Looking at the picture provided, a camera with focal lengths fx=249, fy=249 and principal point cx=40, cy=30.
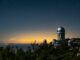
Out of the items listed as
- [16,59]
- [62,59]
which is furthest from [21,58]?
[62,59]

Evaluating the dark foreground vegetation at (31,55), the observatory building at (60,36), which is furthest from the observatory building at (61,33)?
the dark foreground vegetation at (31,55)

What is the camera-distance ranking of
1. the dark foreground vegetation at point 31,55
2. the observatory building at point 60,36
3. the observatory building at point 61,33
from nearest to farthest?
1. the dark foreground vegetation at point 31,55
2. the observatory building at point 60,36
3. the observatory building at point 61,33

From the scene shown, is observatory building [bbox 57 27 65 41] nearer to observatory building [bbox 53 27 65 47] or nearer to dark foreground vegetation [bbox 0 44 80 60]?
observatory building [bbox 53 27 65 47]

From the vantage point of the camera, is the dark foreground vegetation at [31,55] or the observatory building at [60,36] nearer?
the dark foreground vegetation at [31,55]

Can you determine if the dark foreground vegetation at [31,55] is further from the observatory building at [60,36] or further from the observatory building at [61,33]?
the observatory building at [61,33]

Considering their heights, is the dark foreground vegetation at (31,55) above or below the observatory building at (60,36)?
below

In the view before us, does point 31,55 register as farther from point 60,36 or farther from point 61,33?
point 60,36

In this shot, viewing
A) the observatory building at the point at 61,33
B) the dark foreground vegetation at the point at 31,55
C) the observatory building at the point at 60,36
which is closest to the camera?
the dark foreground vegetation at the point at 31,55

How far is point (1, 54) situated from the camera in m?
24.3

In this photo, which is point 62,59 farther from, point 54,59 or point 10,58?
point 10,58

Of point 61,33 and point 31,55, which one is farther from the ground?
point 61,33

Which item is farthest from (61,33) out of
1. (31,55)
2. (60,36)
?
(31,55)

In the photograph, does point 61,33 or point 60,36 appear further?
point 60,36

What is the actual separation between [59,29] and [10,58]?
3342 cm
